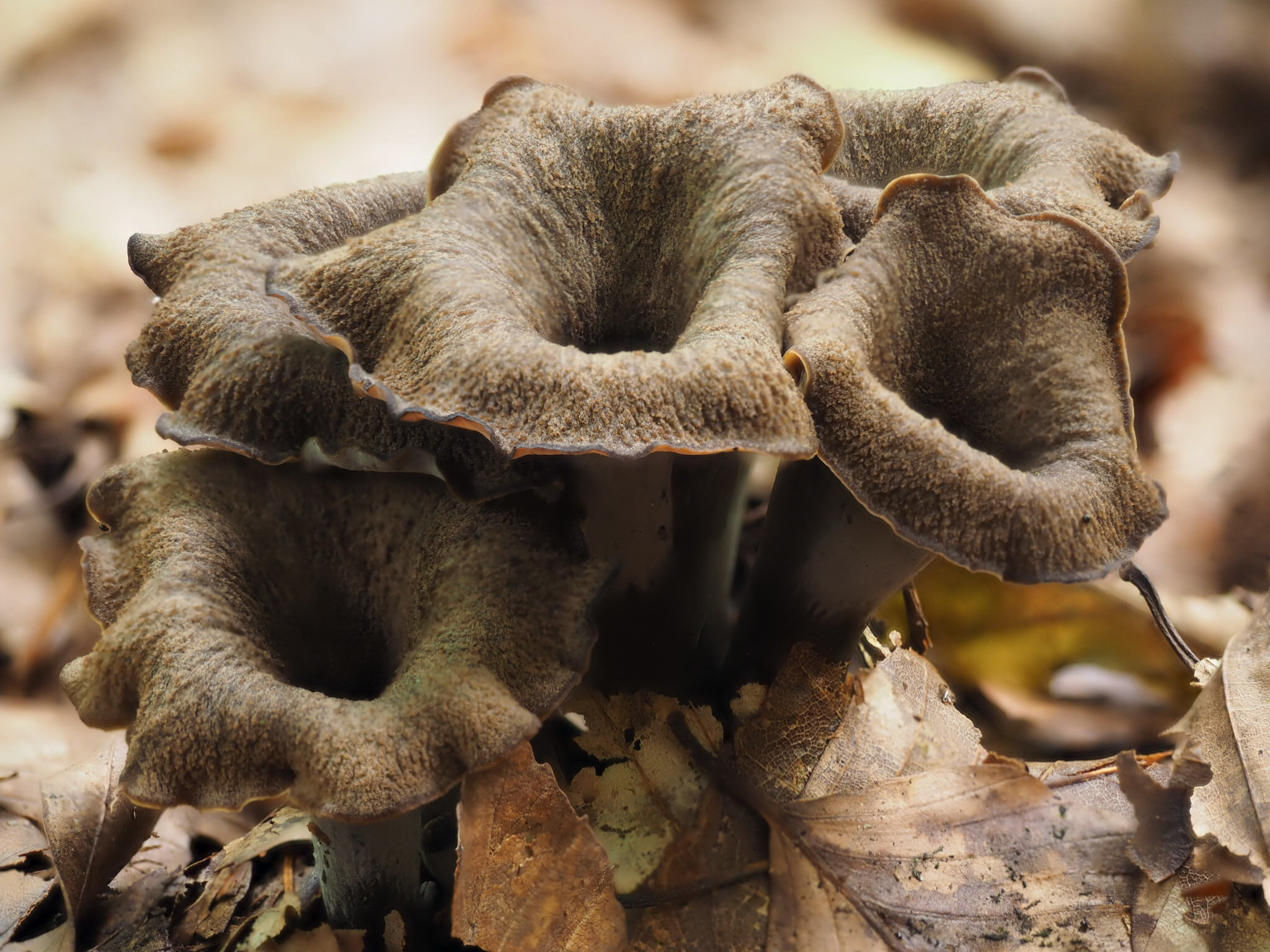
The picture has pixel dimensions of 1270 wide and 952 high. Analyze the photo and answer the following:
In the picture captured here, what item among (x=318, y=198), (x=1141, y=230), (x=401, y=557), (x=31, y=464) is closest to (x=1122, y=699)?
(x=1141, y=230)

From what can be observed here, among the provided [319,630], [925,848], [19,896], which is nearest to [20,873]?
[19,896]

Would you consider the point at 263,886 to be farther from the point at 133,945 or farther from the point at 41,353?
the point at 41,353

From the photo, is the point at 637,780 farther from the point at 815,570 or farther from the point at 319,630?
the point at 319,630

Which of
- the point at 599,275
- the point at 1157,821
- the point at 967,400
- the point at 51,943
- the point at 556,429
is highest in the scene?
the point at 556,429

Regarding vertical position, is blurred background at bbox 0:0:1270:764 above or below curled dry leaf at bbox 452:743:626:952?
below

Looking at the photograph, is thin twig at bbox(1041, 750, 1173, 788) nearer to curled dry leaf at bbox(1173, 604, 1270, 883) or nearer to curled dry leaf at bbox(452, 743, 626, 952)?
curled dry leaf at bbox(1173, 604, 1270, 883)

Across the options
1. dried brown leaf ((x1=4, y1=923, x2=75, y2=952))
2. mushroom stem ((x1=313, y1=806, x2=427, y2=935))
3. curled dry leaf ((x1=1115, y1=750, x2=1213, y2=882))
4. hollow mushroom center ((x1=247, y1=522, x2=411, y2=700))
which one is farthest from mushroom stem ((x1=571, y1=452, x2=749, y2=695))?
dried brown leaf ((x1=4, y1=923, x2=75, y2=952))
